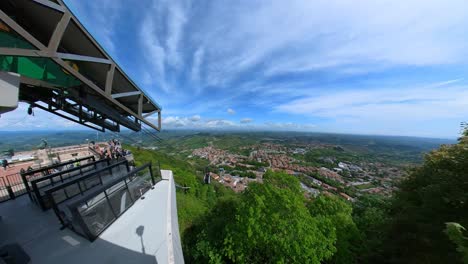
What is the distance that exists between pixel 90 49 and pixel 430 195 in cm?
1139

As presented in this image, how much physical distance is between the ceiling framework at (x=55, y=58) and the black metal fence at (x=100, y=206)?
3.17 m

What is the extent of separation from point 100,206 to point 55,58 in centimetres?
458

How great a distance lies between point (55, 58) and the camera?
10.4 ft

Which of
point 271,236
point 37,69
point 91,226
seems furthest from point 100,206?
point 271,236

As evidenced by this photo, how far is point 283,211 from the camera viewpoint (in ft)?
25.0

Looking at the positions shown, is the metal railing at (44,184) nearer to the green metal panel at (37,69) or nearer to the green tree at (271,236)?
the green metal panel at (37,69)

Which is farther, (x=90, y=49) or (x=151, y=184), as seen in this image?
(x=151, y=184)

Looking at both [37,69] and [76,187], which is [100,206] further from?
[37,69]

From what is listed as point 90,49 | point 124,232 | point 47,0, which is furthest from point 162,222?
point 47,0

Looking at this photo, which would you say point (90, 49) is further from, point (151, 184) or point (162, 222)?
point (151, 184)

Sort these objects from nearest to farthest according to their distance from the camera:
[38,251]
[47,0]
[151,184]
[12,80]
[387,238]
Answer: [12,80] → [47,0] → [38,251] → [387,238] → [151,184]

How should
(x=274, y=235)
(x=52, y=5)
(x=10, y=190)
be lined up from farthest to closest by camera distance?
(x=10, y=190) → (x=274, y=235) → (x=52, y=5)

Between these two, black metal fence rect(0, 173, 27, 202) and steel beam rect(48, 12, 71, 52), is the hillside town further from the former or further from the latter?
steel beam rect(48, 12, 71, 52)

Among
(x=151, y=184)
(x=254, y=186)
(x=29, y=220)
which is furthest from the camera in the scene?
(x=254, y=186)
